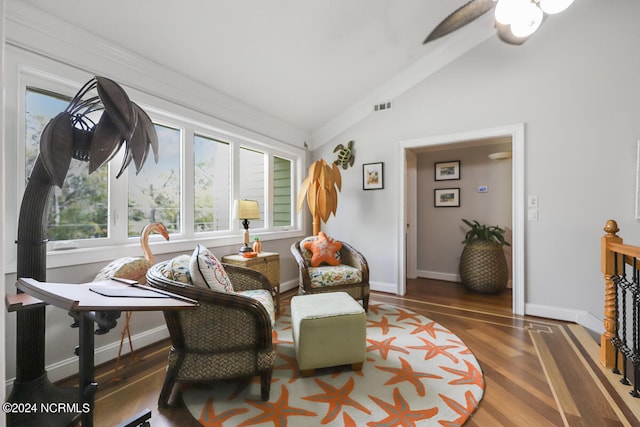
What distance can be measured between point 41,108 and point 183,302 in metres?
1.99

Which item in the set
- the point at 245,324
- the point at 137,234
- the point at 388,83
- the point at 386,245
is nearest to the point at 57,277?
the point at 137,234

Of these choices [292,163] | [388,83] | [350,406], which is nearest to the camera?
[350,406]

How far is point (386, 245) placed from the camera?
397 cm

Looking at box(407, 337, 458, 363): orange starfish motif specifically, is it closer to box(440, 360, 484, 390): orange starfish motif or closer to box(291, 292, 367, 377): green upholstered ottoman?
box(440, 360, 484, 390): orange starfish motif

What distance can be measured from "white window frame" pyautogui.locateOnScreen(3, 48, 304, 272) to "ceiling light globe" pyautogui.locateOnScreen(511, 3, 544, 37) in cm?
272

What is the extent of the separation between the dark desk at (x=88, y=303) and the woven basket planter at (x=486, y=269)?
3928 mm

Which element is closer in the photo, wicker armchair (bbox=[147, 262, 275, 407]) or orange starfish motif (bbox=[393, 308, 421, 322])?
wicker armchair (bbox=[147, 262, 275, 407])

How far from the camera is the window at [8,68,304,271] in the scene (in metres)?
1.93

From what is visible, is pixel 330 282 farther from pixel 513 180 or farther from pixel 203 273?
pixel 513 180

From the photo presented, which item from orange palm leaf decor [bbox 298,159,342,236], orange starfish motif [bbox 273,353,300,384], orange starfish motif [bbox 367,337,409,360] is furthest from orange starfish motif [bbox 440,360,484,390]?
orange palm leaf decor [bbox 298,159,342,236]

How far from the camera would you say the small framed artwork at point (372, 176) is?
3992 mm

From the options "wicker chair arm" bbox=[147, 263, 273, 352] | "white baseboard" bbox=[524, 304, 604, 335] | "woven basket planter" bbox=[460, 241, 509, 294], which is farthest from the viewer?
"woven basket planter" bbox=[460, 241, 509, 294]

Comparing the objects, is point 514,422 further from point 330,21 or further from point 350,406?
point 330,21

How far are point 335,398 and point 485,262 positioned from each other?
10.2 ft
